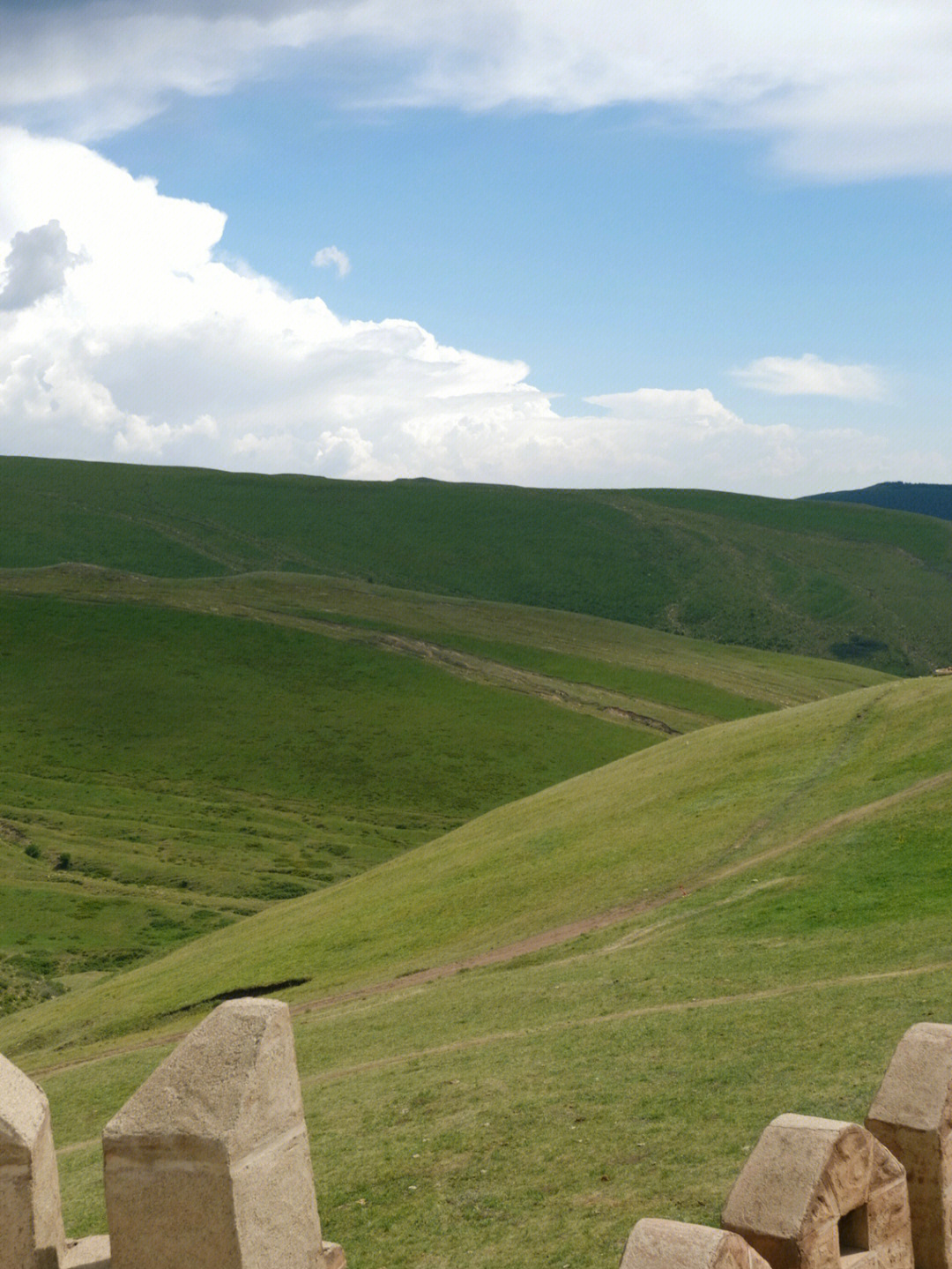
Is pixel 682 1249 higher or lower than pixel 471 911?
higher

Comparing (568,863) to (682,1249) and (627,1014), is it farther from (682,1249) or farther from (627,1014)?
(682,1249)

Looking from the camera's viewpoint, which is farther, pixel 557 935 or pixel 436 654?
pixel 436 654

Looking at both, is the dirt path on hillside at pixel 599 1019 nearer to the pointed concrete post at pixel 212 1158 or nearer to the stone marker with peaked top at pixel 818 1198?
the stone marker with peaked top at pixel 818 1198

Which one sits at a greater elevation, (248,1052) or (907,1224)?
(248,1052)

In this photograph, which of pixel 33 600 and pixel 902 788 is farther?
pixel 33 600

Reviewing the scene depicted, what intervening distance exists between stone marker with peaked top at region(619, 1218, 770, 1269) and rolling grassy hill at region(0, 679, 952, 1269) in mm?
7076

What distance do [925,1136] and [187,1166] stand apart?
19.3 feet

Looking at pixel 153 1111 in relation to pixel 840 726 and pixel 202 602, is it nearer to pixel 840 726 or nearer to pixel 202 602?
pixel 840 726

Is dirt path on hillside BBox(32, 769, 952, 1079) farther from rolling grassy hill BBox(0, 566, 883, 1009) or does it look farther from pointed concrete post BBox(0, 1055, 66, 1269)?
pointed concrete post BBox(0, 1055, 66, 1269)

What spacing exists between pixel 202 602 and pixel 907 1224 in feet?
456

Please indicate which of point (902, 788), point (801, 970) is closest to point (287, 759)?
point (902, 788)

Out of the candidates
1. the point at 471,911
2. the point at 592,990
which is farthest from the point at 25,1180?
the point at 471,911

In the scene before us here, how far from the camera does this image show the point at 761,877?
38.2 metres

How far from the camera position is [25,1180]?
7598mm
